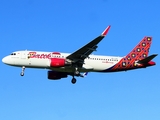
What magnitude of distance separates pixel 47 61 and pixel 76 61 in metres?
4.37

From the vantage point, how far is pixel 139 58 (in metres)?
79.1

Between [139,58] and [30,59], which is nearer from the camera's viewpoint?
[30,59]

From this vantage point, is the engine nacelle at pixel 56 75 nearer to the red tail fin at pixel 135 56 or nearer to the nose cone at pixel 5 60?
the nose cone at pixel 5 60

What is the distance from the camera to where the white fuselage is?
7344 cm

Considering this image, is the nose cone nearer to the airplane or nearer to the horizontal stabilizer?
the airplane

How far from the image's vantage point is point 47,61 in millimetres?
73375

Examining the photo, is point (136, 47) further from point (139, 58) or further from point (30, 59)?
point (30, 59)

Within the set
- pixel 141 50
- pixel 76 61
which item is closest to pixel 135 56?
pixel 141 50

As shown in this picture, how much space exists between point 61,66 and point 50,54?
276 centimetres

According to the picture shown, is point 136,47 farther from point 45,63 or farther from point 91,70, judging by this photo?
point 45,63

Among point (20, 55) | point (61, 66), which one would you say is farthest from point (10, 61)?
point (61, 66)

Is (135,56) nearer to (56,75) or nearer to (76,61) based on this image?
(76,61)

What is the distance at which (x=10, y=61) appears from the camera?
245ft

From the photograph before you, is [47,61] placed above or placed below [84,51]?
below
